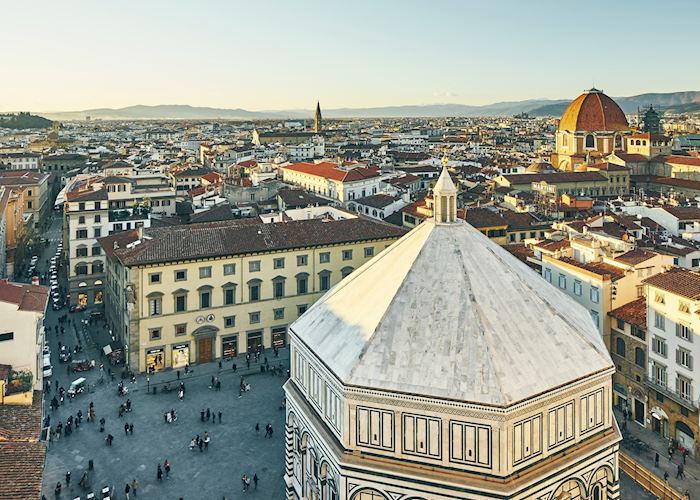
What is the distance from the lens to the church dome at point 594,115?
414 ft

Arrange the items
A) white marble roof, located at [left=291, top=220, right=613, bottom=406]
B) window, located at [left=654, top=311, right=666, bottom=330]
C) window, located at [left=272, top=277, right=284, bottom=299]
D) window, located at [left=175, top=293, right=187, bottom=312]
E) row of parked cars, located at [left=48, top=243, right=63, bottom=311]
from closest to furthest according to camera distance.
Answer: white marble roof, located at [left=291, top=220, right=613, bottom=406], window, located at [left=654, top=311, right=666, bottom=330], window, located at [left=175, top=293, right=187, bottom=312], window, located at [left=272, top=277, right=284, bottom=299], row of parked cars, located at [left=48, top=243, right=63, bottom=311]

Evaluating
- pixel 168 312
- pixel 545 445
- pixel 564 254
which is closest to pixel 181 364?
pixel 168 312

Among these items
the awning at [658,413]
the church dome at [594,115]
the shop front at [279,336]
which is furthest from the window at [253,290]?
the church dome at [594,115]

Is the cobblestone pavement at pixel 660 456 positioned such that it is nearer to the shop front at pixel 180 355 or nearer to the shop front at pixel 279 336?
the shop front at pixel 279 336

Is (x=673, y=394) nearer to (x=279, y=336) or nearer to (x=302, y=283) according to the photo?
(x=302, y=283)

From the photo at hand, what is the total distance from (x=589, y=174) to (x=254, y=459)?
80.5m

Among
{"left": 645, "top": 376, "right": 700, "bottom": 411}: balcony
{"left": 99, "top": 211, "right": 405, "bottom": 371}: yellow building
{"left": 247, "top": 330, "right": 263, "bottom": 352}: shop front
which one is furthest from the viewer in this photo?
{"left": 247, "top": 330, "right": 263, "bottom": 352}: shop front

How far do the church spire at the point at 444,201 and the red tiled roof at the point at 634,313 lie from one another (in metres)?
15.5

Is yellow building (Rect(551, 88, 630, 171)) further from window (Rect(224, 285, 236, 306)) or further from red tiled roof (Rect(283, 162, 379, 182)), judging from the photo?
window (Rect(224, 285, 236, 306))

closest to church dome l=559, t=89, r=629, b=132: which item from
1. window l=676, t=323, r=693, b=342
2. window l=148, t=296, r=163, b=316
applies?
window l=676, t=323, r=693, b=342

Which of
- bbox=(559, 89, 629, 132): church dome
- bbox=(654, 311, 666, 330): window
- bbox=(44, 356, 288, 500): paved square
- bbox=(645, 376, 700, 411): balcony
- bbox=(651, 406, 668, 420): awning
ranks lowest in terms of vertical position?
bbox=(44, 356, 288, 500): paved square

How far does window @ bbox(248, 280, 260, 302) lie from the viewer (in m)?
45.4

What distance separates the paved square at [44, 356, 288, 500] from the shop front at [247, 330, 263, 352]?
155 inches

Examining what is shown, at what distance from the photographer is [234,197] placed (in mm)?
76688
